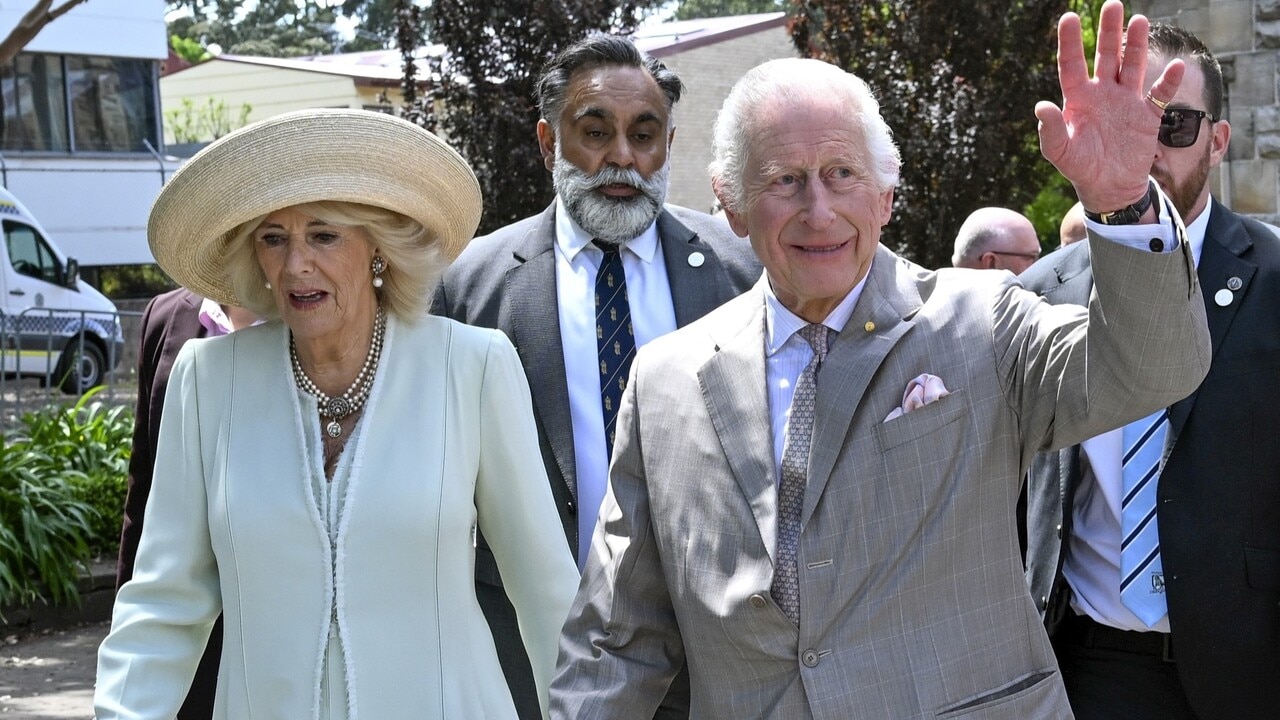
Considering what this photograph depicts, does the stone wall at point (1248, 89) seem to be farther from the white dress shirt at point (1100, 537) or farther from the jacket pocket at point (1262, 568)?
the jacket pocket at point (1262, 568)

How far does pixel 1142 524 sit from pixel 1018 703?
46.3 inches

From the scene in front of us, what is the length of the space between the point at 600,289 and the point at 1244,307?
182 centimetres

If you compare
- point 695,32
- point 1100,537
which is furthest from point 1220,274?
point 695,32

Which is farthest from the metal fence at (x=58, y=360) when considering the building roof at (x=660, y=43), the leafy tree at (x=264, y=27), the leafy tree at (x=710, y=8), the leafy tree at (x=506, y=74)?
Answer: the leafy tree at (x=710, y=8)

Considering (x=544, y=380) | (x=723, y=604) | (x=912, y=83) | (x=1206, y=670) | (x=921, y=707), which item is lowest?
(x=1206, y=670)

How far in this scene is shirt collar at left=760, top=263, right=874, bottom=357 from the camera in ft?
10.1

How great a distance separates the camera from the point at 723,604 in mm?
2918

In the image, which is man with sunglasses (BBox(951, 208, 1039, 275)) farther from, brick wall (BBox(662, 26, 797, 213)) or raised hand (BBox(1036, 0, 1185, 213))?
brick wall (BBox(662, 26, 797, 213))

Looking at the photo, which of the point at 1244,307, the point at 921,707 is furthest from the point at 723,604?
the point at 1244,307

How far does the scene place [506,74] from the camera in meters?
10.9

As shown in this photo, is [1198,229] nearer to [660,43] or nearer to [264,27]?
[660,43]

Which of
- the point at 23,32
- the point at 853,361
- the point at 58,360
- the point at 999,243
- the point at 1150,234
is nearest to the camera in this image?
the point at 1150,234

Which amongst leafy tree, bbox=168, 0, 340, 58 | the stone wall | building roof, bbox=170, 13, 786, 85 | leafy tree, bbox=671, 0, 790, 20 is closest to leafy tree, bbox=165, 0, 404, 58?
leafy tree, bbox=168, 0, 340, 58

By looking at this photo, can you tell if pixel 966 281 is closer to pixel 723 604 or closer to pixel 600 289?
pixel 723 604
